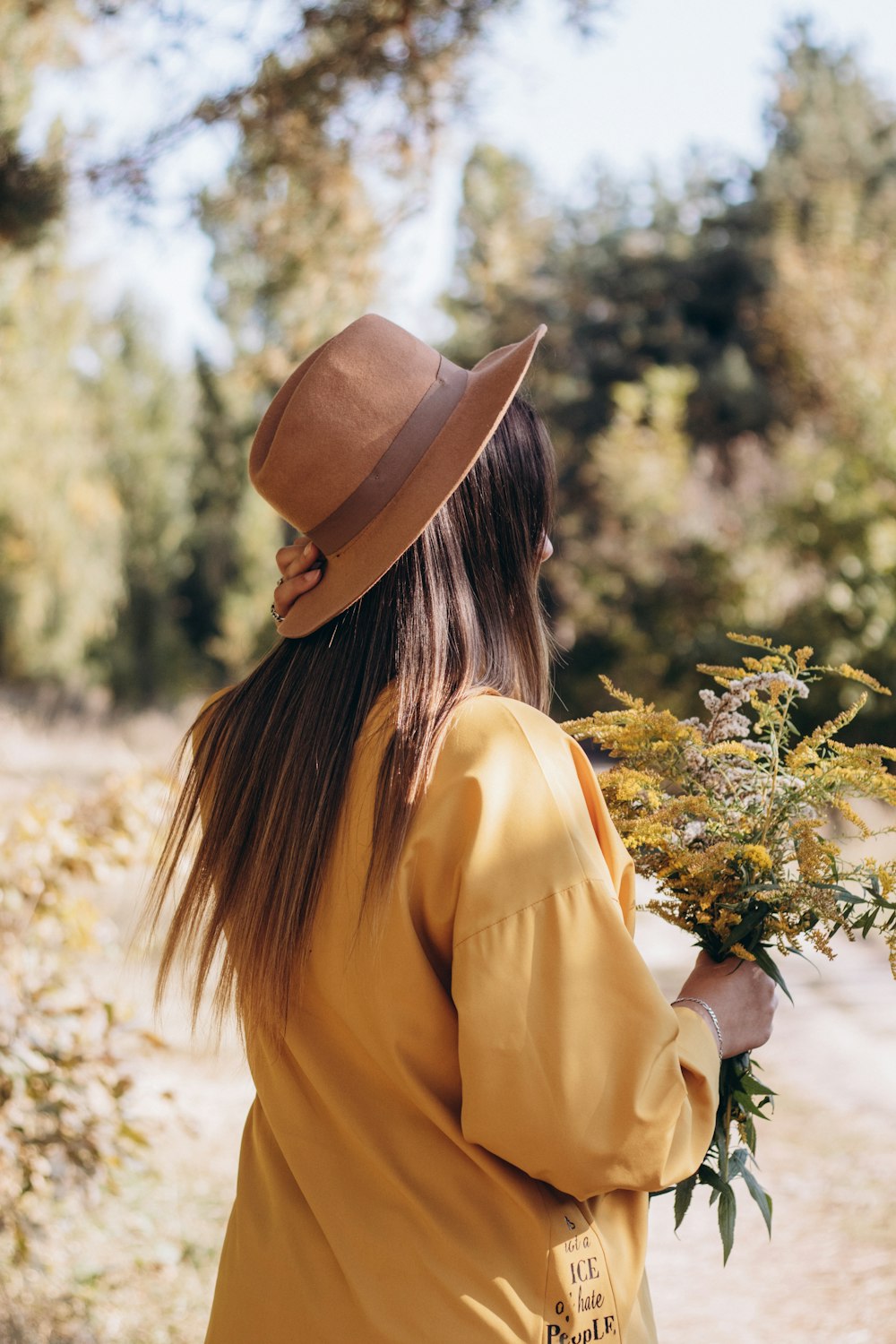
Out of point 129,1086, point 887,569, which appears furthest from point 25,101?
point 887,569

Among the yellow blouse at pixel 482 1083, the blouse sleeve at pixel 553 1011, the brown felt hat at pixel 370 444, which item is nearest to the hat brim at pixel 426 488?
the brown felt hat at pixel 370 444

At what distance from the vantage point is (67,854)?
320cm

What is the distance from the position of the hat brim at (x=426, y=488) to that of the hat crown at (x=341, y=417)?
5 cm

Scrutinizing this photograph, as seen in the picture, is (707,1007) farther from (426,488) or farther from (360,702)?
(426,488)

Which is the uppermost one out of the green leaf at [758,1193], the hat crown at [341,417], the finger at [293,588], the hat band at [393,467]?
the hat crown at [341,417]

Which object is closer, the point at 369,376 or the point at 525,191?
the point at 369,376

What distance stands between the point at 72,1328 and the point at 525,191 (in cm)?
2237

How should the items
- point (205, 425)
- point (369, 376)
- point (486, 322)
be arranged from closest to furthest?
1. point (369, 376)
2. point (205, 425)
3. point (486, 322)

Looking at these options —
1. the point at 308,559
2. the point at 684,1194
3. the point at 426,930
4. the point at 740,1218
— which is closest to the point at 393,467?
the point at 308,559

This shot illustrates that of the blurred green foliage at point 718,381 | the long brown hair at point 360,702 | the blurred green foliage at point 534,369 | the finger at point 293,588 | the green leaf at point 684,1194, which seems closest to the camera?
the long brown hair at point 360,702

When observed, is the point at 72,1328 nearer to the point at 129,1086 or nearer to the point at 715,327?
the point at 129,1086

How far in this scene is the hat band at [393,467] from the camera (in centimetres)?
118

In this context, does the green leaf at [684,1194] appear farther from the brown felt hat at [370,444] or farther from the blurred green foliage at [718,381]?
the blurred green foliage at [718,381]

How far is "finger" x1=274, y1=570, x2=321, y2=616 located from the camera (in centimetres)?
124
